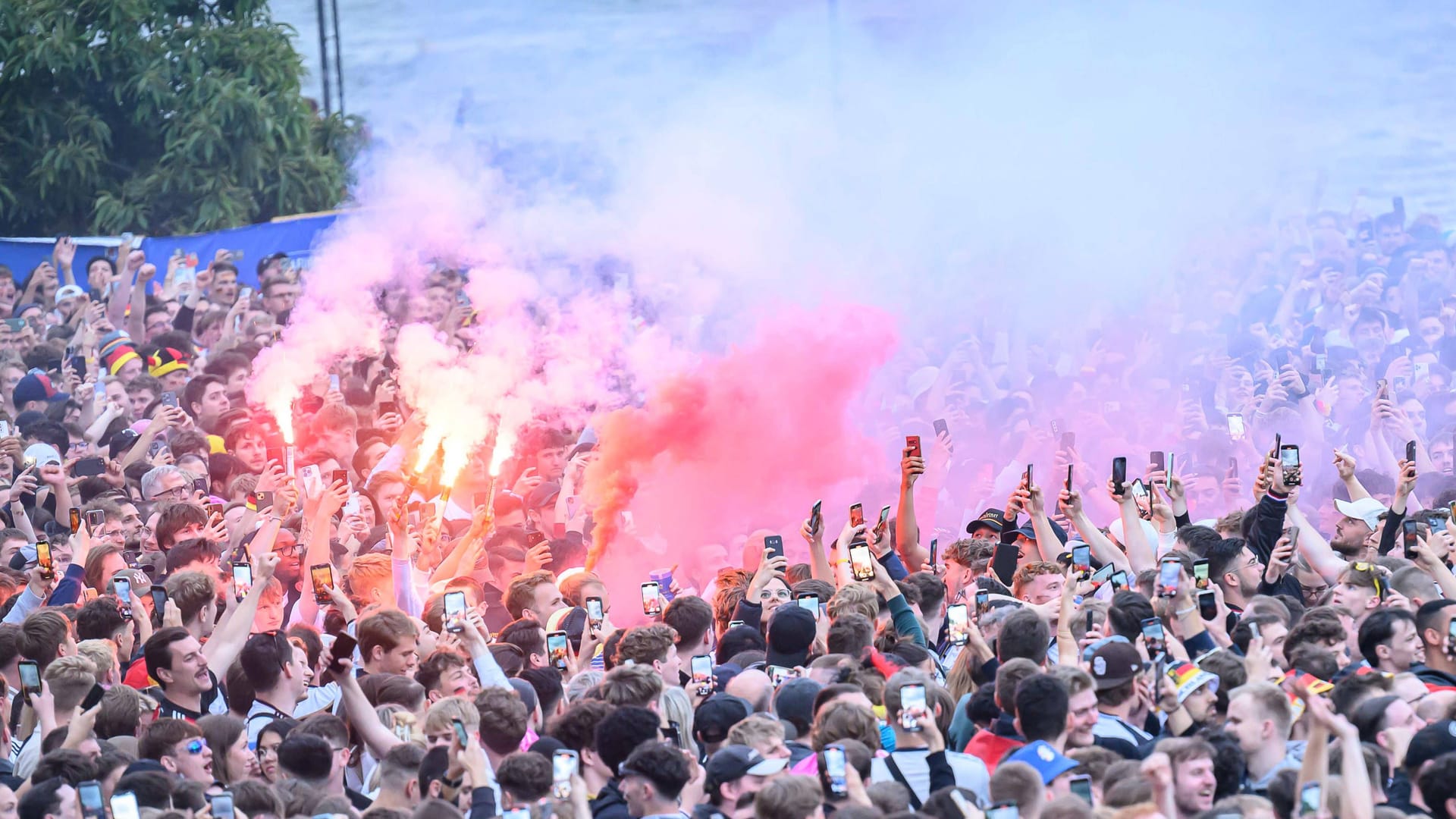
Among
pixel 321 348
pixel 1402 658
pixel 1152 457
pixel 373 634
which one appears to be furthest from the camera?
pixel 321 348

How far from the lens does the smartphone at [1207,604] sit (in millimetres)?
7379

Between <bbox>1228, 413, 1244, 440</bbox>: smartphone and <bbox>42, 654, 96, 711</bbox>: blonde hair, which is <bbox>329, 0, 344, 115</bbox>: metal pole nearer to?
<bbox>1228, 413, 1244, 440</bbox>: smartphone

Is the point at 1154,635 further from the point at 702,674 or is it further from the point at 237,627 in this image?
the point at 237,627

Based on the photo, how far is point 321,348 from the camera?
15.3m

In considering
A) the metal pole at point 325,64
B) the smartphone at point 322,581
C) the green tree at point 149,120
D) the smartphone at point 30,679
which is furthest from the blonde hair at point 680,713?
the metal pole at point 325,64

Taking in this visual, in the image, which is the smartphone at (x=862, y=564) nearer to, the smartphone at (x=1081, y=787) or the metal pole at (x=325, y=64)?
the smartphone at (x=1081, y=787)

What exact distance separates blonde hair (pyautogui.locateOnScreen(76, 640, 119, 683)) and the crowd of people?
2 centimetres

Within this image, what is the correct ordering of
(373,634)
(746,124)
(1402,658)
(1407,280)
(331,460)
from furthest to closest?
(746,124), (1407,280), (331,460), (373,634), (1402,658)

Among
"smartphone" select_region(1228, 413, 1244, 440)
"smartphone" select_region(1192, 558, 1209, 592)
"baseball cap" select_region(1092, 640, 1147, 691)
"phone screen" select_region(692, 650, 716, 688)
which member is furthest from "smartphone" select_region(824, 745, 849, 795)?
"smartphone" select_region(1228, 413, 1244, 440)

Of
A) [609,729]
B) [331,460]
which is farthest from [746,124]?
[609,729]

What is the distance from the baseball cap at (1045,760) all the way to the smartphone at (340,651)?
→ 257 cm

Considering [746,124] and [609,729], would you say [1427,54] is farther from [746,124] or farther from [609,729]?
[609,729]

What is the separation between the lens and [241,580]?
8398mm

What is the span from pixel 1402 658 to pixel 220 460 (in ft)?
25.5
